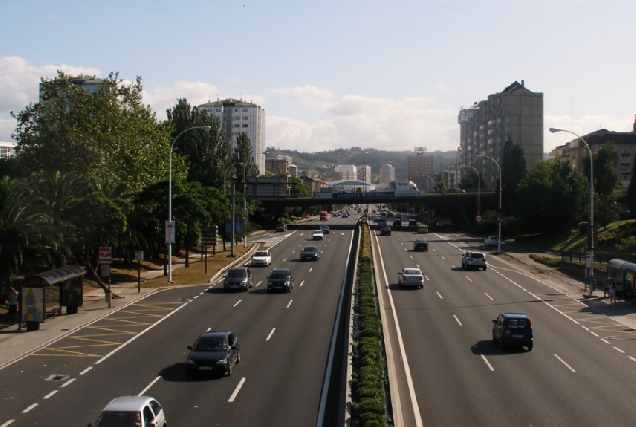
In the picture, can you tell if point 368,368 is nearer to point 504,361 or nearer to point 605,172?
point 504,361

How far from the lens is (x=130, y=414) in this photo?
14859 mm

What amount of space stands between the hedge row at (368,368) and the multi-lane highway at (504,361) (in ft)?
3.12

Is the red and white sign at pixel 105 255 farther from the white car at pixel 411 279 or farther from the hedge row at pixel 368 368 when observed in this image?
the white car at pixel 411 279

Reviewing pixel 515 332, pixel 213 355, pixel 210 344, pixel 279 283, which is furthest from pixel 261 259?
pixel 213 355

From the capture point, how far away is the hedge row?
1602 cm

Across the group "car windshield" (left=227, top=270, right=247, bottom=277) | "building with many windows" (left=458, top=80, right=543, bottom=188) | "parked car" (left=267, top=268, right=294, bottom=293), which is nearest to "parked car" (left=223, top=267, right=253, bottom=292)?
"car windshield" (left=227, top=270, right=247, bottom=277)

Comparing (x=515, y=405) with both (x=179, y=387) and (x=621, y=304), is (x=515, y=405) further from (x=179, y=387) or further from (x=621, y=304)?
(x=621, y=304)

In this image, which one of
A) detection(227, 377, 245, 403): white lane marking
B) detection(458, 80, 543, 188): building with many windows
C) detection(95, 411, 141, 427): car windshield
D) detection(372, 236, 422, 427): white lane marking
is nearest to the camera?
detection(95, 411, 141, 427): car windshield

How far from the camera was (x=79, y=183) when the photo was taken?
1652 inches

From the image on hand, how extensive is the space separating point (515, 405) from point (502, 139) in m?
149

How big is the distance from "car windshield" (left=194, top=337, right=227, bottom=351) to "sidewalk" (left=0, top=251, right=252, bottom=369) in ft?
25.2

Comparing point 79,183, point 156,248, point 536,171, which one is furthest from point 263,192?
point 79,183

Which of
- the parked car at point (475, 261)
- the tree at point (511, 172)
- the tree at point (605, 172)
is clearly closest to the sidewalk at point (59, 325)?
the parked car at point (475, 261)

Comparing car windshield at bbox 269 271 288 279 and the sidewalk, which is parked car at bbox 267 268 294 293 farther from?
the sidewalk
